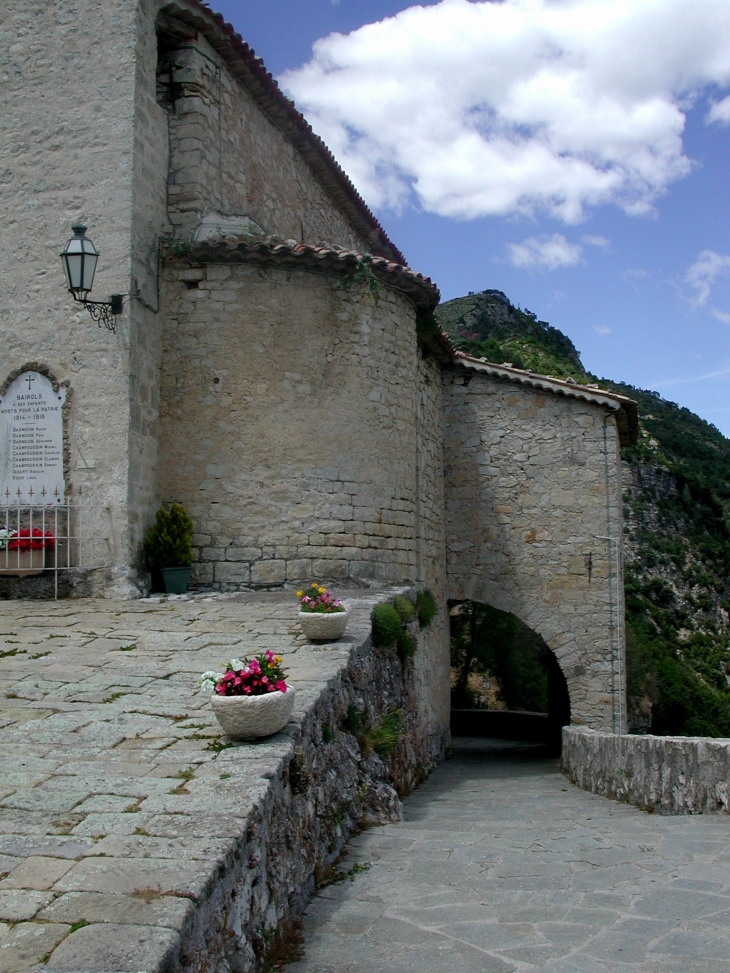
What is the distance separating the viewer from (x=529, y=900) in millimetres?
4898

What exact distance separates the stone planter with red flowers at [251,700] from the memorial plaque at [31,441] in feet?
21.6

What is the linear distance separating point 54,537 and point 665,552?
30047 mm

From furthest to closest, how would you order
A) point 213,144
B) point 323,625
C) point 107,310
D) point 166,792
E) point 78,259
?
1. point 213,144
2. point 107,310
3. point 78,259
4. point 323,625
5. point 166,792

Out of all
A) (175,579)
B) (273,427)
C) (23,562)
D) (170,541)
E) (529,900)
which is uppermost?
(273,427)

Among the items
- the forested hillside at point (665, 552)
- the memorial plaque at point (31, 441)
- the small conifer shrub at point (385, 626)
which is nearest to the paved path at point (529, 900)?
the small conifer shrub at point (385, 626)

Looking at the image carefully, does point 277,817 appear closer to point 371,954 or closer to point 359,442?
point 371,954

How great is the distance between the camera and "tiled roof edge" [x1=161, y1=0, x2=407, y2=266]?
39.0 feet

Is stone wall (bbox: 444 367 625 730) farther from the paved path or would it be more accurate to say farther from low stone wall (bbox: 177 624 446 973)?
the paved path

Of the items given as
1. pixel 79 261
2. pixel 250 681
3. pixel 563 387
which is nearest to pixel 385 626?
pixel 250 681

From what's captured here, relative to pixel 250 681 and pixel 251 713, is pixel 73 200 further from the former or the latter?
pixel 251 713

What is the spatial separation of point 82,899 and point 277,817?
1472mm

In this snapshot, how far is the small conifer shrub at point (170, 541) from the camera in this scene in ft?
36.8

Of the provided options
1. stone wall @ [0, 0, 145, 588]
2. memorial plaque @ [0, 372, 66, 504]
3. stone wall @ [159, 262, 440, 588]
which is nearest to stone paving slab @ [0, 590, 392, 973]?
stone wall @ [159, 262, 440, 588]

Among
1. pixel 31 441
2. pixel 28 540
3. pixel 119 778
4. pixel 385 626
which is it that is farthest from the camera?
pixel 31 441
